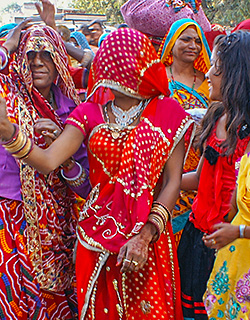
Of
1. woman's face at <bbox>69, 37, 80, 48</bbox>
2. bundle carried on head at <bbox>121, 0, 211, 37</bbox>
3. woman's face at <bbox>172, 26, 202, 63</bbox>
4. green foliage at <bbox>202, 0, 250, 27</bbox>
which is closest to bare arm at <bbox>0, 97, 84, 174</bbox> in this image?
woman's face at <bbox>172, 26, 202, 63</bbox>

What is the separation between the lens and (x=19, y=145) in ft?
9.20

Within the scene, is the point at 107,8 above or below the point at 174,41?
below

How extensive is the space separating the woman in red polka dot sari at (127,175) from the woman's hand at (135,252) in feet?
0.03

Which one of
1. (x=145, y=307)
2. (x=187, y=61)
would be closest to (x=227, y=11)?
(x=187, y=61)

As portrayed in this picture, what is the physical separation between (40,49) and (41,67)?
12 cm

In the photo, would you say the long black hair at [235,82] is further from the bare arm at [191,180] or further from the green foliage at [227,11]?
the green foliage at [227,11]

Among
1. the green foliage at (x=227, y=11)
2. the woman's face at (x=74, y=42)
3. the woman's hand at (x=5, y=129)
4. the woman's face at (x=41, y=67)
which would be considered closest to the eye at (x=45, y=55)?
the woman's face at (x=41, y=67)

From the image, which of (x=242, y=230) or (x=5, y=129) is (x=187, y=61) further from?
(x=242, y=230)

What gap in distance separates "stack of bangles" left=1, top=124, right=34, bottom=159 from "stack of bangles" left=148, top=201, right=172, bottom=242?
0.75 meters

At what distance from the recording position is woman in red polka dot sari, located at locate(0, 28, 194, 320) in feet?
9.42

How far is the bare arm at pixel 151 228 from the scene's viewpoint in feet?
8.84

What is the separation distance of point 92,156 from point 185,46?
2.02 metres

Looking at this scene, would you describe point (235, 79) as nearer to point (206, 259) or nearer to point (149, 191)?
point (149, 191)

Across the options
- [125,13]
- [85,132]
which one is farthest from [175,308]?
[125,13]
